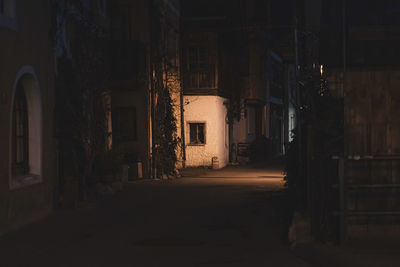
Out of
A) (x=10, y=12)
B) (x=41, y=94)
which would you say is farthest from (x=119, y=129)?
(x=10, y=12)

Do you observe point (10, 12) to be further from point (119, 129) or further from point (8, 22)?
point (119, 129)

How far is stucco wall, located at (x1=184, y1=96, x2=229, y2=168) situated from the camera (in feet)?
103

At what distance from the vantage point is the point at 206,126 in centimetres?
3153

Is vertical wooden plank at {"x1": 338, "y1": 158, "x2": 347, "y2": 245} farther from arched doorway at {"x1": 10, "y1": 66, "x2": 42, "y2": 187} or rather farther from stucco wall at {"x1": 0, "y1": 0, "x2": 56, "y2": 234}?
arched doorway at {"x1": 10, "y1": 66, "x2": 42, "y2": 187}

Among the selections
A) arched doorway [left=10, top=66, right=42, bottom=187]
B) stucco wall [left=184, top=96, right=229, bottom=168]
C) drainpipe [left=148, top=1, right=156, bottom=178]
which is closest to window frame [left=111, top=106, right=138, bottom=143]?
drainpipe [left=148, top=1, right=156, bottom=178]

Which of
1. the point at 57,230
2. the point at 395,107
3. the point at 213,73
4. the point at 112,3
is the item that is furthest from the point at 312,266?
the point at 213,73

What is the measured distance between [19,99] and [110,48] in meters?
9.73

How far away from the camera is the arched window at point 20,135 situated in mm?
13430

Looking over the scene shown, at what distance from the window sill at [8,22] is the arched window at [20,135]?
176cm

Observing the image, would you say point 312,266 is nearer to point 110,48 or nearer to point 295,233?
point 295,233

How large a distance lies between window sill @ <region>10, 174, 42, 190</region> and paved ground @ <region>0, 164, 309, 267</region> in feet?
2.65

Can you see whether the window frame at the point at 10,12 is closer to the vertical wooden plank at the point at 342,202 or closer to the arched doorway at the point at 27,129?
the arched doorway at the point at 27,129

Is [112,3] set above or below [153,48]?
above

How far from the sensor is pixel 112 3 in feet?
80.1
